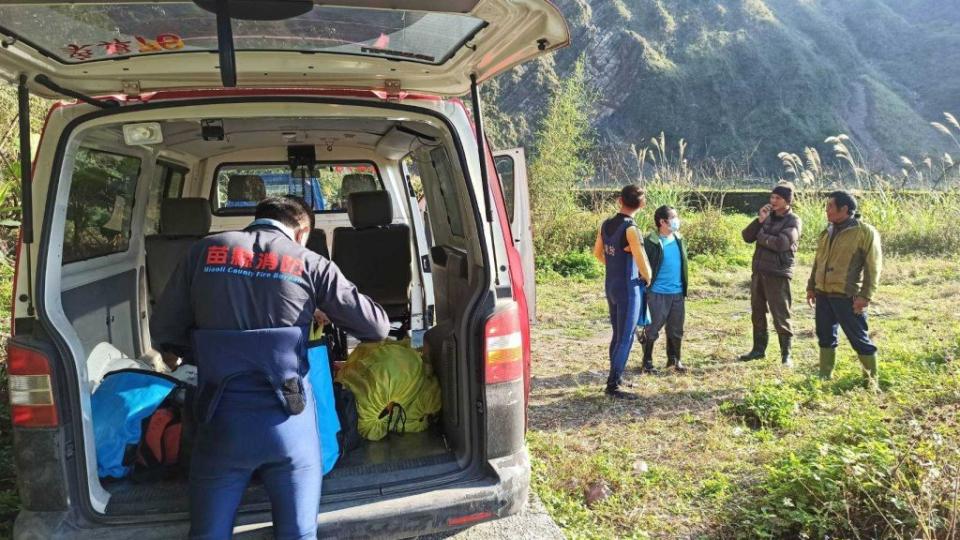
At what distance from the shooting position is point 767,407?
4570mm

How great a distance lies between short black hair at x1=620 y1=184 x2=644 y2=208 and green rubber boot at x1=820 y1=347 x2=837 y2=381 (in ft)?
6.40

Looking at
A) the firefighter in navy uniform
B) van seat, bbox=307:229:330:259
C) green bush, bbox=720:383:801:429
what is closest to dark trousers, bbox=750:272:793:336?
green bush, bbox=720:383:801:429

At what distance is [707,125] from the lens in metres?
45.1

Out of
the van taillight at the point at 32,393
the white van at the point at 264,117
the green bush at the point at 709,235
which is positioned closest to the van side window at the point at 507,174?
the white van at the point at 264,117

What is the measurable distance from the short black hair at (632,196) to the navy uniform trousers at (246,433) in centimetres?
349

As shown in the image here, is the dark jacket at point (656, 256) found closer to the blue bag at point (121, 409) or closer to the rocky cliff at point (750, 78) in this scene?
the blue bag at point (121, 409)

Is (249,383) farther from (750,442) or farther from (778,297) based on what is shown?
(778,297)

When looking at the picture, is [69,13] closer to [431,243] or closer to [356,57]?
[356,57]

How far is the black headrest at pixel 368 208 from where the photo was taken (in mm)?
4848

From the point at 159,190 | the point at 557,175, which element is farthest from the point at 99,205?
the point at 557,175

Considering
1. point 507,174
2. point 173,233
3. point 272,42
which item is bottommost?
point 173,233

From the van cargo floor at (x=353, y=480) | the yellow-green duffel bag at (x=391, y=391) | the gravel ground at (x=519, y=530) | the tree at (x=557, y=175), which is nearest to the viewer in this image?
the van cargo floor at (x=353, y=480)

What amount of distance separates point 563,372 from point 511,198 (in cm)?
209

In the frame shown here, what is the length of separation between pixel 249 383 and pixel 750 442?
3.29 metres
